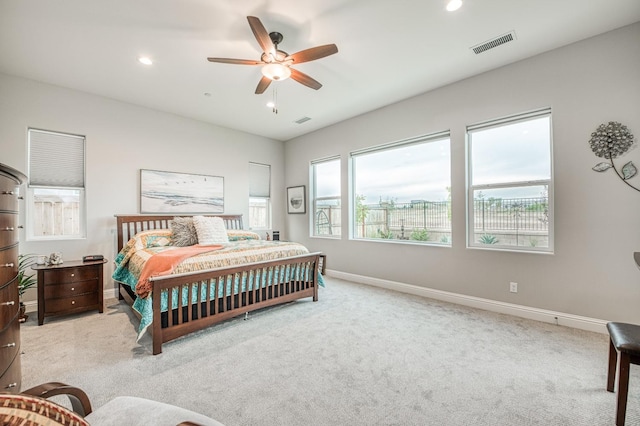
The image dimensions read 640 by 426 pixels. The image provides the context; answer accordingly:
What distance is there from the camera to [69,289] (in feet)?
10.5

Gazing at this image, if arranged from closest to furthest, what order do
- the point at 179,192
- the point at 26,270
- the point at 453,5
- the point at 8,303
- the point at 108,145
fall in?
the point at 8,303
the point at 453,5
the point at 26,270
the point at 108,145
the point at 179,192

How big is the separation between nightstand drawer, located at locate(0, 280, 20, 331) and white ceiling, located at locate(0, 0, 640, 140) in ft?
7.49

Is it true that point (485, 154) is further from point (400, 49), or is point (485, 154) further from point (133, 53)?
point (133, 53)

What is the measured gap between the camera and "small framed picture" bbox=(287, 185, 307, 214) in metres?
5.91

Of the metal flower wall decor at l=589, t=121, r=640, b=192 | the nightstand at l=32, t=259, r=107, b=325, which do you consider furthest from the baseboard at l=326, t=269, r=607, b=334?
the nightstand at l=32, t=259, r=107, b=325

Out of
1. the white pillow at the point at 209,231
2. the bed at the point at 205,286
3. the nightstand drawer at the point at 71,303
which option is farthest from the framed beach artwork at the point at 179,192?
the nightstand drawer at the point at 71,303

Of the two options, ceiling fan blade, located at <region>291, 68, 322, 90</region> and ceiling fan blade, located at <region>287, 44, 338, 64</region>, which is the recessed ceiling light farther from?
ceiling fan blade, located at <region>291, 68, 322, 90</region>

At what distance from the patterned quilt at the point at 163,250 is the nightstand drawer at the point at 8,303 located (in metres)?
0.93

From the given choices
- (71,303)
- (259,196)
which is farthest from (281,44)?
(71,303)

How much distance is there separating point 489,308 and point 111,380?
3917 millimetres

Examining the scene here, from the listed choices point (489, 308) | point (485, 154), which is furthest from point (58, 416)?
point (485, 154)

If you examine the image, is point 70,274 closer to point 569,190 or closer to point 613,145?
point 569,190

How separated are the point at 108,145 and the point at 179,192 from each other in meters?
1.18

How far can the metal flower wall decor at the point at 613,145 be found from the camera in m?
2.58
